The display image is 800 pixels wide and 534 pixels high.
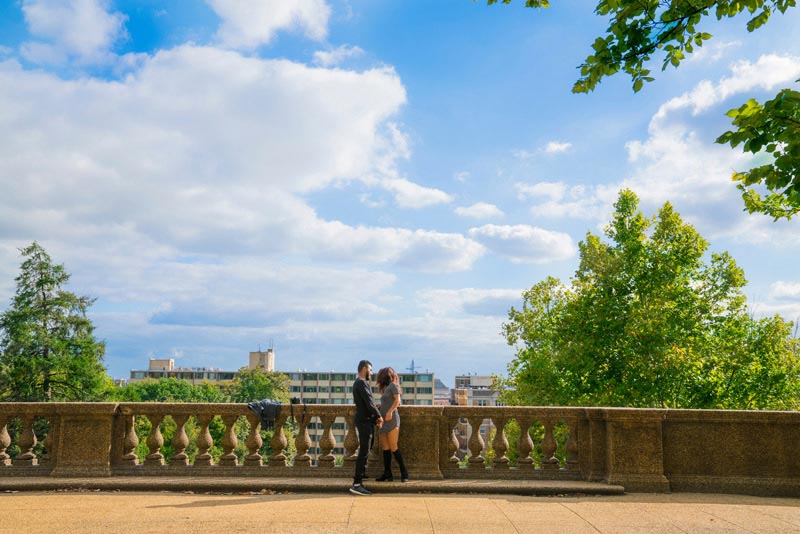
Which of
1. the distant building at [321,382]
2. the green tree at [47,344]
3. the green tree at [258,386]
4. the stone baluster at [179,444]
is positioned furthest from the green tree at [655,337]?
the distant building at [321,382]

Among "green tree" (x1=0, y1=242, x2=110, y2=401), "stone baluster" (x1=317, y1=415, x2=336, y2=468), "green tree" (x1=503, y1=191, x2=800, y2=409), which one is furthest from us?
"green tree" (x1=0, y1=242, x2=110, y2=401)

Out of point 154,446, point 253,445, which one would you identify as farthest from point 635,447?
point 154,446

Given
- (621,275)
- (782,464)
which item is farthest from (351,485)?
(621,275)

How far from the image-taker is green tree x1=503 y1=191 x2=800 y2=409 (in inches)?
1072

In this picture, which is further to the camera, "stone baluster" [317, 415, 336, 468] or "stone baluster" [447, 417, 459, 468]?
"stone baluster" [447, 417, 459, 468]

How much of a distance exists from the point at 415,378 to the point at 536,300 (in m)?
119

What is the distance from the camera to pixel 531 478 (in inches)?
335

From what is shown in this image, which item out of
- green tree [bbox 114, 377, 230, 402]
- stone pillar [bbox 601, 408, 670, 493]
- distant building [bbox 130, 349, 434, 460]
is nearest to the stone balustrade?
stone pillar [bbox 601, 408, 670, 493]

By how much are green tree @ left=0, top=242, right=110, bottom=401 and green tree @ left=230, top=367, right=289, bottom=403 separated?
48295 millimetres

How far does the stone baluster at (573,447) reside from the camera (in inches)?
339

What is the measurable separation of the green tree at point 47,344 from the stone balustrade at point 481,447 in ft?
110

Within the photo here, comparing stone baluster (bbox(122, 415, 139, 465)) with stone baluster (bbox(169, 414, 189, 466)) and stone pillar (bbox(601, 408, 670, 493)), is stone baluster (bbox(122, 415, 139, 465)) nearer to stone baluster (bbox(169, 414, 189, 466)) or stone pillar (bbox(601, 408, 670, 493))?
stone baluster (bbox(169, 414, 189, 466))

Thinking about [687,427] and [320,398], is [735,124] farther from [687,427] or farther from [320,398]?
[320,398]

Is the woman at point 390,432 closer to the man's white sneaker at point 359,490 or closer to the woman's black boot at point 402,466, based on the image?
the woman's black boot at point 402,466
